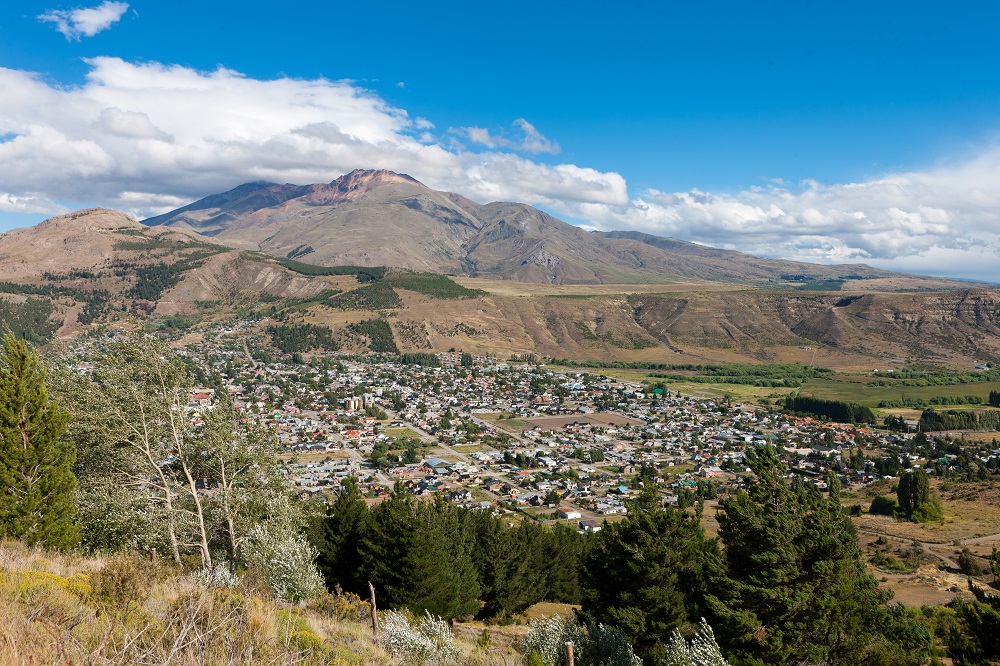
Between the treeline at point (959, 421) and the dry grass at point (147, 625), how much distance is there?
128 meters

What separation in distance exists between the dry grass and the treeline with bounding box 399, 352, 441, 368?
162m

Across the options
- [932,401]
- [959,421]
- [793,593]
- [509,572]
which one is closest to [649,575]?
[793,593]

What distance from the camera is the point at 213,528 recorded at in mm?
19594

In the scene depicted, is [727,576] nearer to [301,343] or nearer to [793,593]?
[793,593]

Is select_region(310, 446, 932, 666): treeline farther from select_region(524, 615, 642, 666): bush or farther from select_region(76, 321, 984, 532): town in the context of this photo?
select_region(76, 321, 984, 532): town

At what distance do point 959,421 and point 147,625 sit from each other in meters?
142

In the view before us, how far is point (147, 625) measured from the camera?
6.29m

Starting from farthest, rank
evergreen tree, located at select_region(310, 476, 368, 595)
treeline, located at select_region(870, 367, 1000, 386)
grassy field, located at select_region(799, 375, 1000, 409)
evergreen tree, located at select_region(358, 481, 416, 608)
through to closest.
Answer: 1. treeline, located at select_region(870, 367, 1000, 386)
2. grassy field, located at select_region(799, 375, 1000, 409)
3. evergreen tree, located at select_region(310, 476, 368, 595)
4. evergreen tree, located at select_region(358, 481, 416, 608)

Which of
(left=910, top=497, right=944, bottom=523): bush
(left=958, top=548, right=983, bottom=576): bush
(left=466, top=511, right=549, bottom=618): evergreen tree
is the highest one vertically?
(left=466, top=511, right=549, bottom=618): evergreen tree

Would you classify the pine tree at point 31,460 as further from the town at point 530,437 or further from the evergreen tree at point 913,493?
the evergreen tree at point 913,493

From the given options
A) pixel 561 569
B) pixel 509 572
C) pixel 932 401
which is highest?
pixel 509 572

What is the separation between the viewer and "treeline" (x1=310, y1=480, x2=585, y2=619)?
2159 cm

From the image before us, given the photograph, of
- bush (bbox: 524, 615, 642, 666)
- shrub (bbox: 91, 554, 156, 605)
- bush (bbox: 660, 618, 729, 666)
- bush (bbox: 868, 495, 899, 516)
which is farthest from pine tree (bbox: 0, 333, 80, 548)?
bush (bbox: 868, 495, 899, 516)

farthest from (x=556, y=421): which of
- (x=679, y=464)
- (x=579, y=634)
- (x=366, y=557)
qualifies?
(x=579, y=634)
